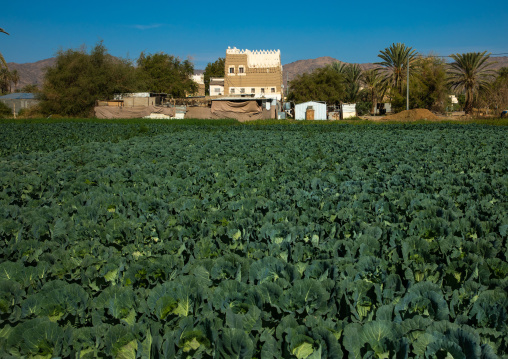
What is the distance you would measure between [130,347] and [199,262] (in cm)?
107

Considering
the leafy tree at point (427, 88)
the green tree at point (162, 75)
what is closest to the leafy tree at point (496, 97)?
the leafy tree at point (427, 88)

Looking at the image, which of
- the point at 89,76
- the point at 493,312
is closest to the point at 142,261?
the point at 493,312

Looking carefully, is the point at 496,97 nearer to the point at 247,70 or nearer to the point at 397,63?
the point at 397,63

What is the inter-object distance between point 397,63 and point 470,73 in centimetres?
1006

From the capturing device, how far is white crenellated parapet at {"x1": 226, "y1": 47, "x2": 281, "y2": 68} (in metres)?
63.7

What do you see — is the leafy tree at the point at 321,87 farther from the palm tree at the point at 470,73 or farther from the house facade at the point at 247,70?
the palm tree at the point at 470,73

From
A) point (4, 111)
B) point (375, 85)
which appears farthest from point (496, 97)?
point (4, 111)

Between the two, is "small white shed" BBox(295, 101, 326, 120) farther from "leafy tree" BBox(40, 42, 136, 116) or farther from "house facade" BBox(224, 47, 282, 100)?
"leafy tree" BBox(40, 42, 136, 116)

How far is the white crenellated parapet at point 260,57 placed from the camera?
63656 millimetres

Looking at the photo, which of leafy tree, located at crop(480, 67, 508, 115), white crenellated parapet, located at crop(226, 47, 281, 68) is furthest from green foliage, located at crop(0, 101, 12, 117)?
leafy tree, located at crop(480, 67, 508, 115)

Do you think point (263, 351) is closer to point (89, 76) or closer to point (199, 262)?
point (199, 262)

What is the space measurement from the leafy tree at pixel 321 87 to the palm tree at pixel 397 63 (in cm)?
719

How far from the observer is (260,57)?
212 feet

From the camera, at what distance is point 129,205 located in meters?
5.38
